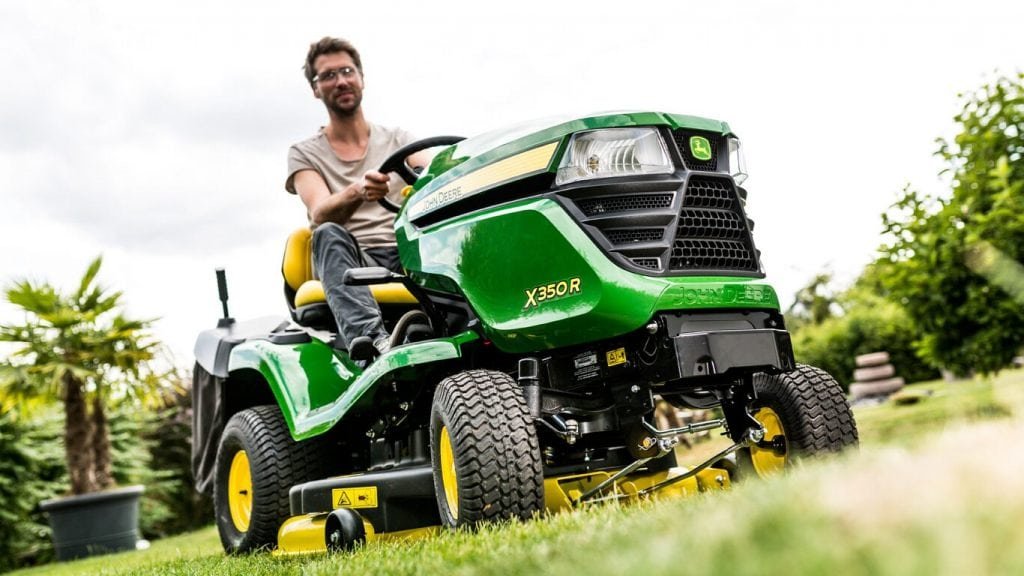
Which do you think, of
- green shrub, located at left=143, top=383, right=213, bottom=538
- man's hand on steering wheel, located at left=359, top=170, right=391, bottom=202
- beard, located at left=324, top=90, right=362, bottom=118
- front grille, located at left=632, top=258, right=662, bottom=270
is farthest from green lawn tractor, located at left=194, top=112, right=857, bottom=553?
green shrub, located at left=143, top=383, right=213, bottom=538

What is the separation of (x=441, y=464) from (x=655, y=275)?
36.2 inches

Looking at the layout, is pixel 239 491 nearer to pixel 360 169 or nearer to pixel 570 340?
pixel 360 169

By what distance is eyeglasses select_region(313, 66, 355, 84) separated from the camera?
484 cm

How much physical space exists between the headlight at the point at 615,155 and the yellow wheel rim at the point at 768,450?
0.98m

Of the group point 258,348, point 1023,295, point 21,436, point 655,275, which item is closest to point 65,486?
point 21,436

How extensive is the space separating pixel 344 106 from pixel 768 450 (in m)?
2.59

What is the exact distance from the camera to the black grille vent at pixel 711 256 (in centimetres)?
310

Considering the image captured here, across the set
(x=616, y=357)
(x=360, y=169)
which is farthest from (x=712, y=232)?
(x=360, y=169)

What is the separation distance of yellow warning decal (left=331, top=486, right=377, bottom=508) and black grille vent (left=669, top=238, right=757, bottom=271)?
137cm

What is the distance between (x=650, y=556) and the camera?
4.45 ft

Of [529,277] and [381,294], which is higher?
[381,294]

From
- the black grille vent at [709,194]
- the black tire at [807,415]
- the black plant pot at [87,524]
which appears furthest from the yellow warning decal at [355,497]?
the black plant pot at [87,524]

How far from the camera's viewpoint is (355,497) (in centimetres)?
369

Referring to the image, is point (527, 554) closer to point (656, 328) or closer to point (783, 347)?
point (656, 328)
